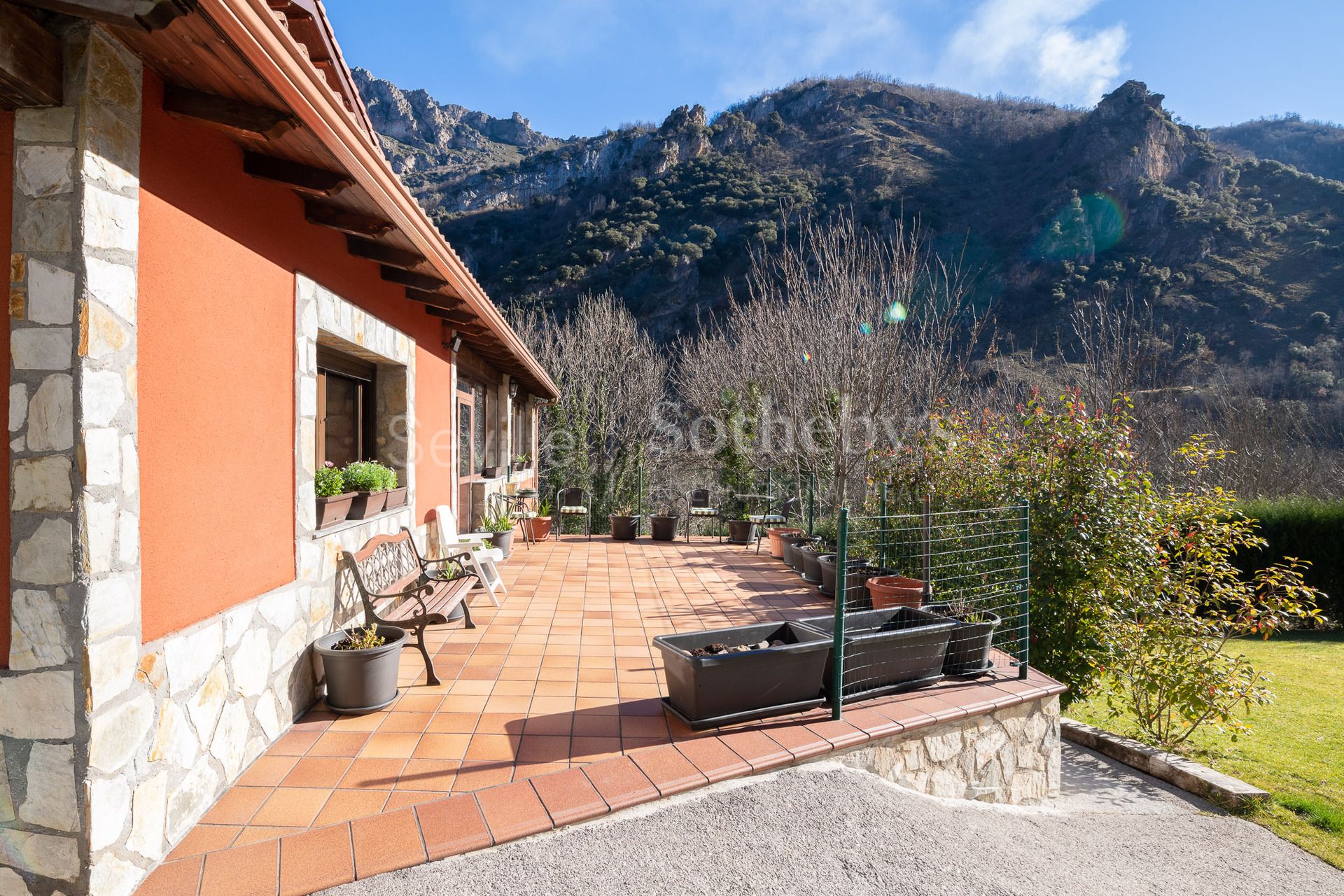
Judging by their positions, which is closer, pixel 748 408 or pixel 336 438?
pixel 336 438

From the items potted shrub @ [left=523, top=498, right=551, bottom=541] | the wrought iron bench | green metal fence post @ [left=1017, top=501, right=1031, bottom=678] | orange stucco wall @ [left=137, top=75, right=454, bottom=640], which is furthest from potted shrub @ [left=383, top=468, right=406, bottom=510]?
potted shrub @ [left=523, top=498, right=551, bottom=541]

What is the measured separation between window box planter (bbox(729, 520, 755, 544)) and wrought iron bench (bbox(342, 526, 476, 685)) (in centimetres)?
529

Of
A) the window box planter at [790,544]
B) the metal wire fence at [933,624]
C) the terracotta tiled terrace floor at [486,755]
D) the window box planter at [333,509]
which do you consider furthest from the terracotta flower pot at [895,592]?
the window box planter at [333,509]

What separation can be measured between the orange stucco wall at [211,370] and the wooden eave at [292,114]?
0.16m

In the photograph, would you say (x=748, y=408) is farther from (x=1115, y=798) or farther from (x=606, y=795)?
(x=606, y=795)

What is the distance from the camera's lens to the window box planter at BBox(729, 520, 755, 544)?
998 centimetres

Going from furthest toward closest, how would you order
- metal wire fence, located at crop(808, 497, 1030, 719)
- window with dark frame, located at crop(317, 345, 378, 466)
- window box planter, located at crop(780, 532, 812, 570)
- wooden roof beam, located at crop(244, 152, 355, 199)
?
window box planter, located at crop(780, 532, 812, 570) → window with dark frame, located at crop(317, 345, 378, 466) → metal wire fence, located at crop(808, 497, 1030, 719) → wooden roof beam, located at crop(244, 152, 355, 199)

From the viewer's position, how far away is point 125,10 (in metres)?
1.72

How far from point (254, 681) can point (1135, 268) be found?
30499 millimetres

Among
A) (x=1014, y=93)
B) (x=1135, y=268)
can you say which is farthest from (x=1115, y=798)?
(x=1014, y=93)

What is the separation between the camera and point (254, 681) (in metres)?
2.80

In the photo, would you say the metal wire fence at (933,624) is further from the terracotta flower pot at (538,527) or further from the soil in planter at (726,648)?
the terracotta flower pot at (538,527)

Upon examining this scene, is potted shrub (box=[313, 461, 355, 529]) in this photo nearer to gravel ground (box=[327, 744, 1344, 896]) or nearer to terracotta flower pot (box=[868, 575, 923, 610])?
gravel ground (box=[327, 744, 1344, 896])

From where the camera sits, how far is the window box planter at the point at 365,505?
13.3 feet
